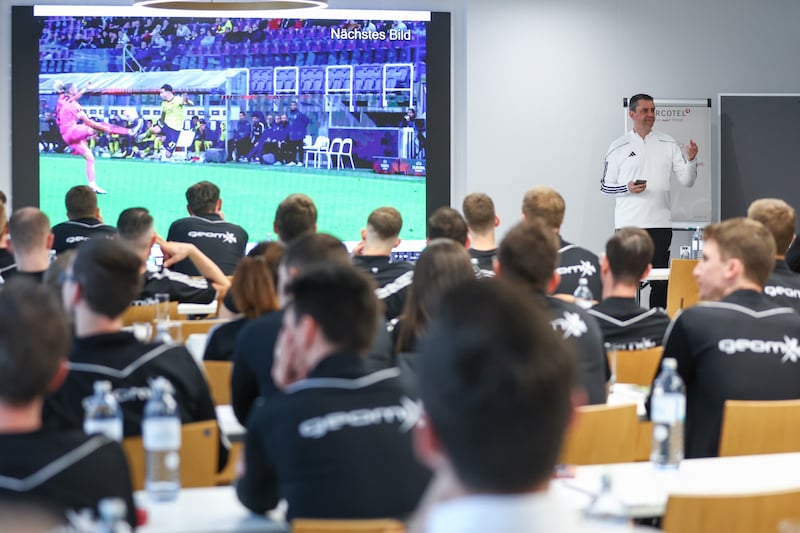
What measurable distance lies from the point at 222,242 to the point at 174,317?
215cm

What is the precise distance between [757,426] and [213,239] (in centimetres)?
530

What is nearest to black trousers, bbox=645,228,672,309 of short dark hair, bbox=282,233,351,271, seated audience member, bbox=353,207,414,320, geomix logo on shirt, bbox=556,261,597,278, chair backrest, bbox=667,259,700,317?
chair backrest, bbox=667,259,700,317

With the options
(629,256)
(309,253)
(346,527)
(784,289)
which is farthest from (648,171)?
(346,527)

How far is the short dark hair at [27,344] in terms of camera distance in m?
2.31

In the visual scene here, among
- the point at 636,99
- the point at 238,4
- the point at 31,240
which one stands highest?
the point at 238,4

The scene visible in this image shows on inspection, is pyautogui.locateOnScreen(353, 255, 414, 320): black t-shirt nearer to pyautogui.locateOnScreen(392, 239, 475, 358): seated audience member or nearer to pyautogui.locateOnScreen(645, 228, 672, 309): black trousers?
pyautogui.locateOnScreen(392, 239, 475, 358): seated audience member

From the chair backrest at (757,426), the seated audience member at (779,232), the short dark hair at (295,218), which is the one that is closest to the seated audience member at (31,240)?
the short dark hair at (295,218)

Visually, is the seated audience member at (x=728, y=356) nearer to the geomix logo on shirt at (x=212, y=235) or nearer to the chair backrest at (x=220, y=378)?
the chair backrest at (x=220, y=378)

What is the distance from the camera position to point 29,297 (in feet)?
7.78

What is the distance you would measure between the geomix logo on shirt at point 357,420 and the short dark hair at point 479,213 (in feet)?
15.0

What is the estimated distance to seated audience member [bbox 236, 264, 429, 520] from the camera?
2.52 m

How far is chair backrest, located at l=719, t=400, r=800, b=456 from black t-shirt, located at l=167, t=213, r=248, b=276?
5117mm

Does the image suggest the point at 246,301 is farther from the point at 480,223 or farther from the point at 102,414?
the point at 480,223

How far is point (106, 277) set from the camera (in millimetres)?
3297
